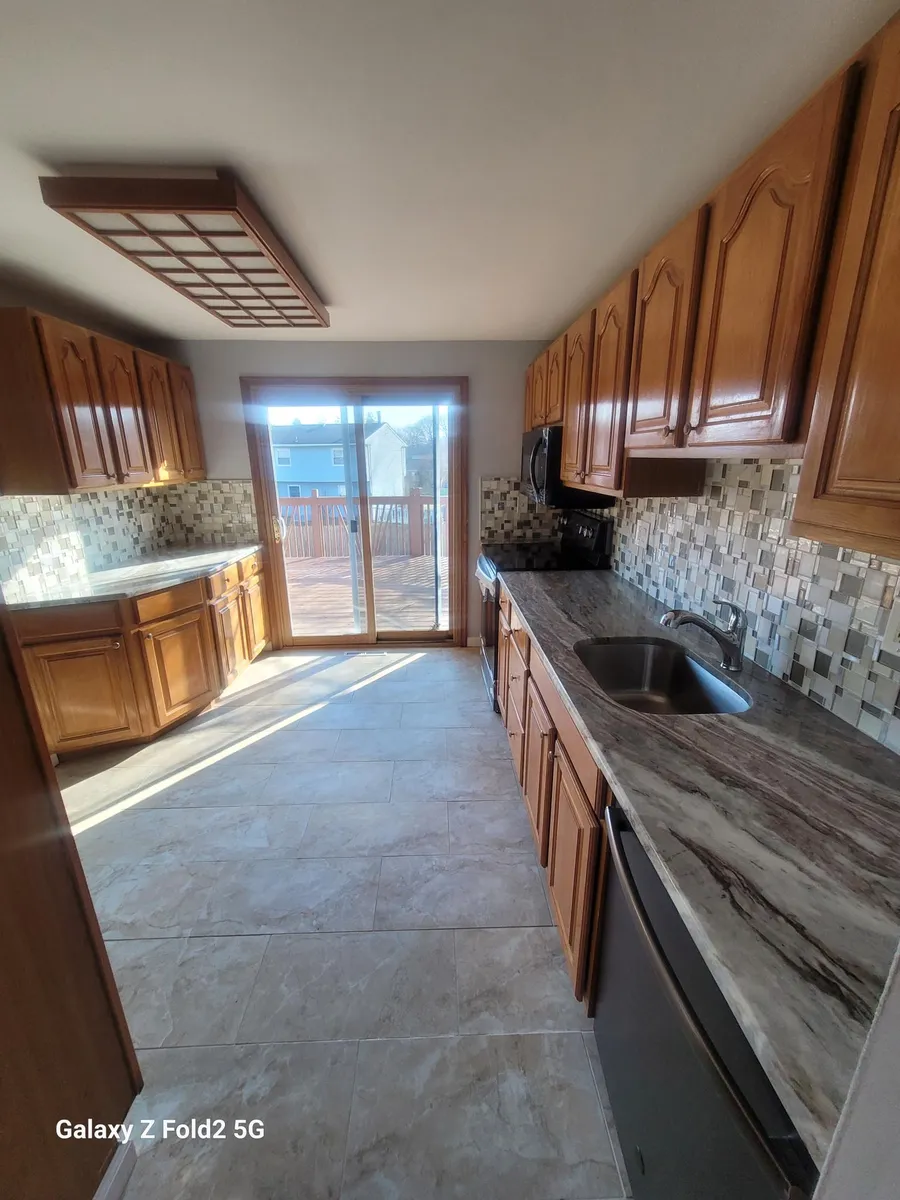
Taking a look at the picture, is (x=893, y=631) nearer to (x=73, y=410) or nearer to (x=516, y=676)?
(x=516, y=676)

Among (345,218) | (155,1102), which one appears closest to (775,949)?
(155,1102)

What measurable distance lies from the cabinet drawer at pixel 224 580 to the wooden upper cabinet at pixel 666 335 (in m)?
2.58

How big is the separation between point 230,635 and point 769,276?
10.8 ft

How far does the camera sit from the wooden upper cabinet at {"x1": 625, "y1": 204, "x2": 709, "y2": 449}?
122cm

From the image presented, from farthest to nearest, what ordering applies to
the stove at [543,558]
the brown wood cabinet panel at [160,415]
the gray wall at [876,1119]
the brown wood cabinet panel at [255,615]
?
1. the brown wood cabinet panel at [255,615]
2. the brown wood cabinet panel at [160,415]
3. the stove at [543,558]
4. the gray wall at [876,1119]

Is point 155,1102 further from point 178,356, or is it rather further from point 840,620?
point 178,356

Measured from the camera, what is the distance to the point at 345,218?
1.66 metres

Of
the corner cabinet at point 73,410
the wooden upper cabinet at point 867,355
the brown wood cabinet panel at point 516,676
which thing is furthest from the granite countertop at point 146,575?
the wooden upper cabinet at point 867,355

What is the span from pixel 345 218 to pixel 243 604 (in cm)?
256

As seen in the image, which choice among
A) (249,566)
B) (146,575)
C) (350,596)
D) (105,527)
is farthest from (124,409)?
(350,596)

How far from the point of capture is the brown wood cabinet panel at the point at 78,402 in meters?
2.23

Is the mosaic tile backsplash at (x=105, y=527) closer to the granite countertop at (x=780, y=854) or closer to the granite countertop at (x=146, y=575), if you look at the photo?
the granite countertop at (x=146, y=575)

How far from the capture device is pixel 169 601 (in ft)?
8.68

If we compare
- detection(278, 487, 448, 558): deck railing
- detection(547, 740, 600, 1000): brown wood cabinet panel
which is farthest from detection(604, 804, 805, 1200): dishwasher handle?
detection(278, 487, 448, 558): deck railing
